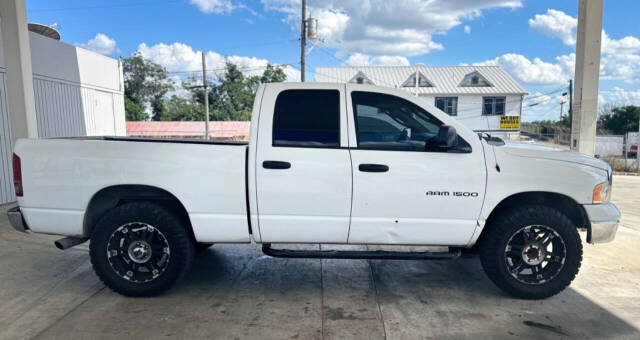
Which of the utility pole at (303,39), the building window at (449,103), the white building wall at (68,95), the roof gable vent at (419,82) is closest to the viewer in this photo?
the white building wall at (68,95)

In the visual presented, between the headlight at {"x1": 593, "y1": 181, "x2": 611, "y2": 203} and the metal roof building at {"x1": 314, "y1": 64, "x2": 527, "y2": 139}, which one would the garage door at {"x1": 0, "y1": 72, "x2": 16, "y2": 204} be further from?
the metal roof building at {"x1": 314, "y1": 64, "x2": 527, "y2": 139}

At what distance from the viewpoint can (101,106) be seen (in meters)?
12.2

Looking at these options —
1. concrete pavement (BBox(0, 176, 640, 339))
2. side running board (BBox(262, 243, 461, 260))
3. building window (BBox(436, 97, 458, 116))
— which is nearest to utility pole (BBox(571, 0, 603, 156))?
concrete pavement (BBox(0, 176, 640, 339))

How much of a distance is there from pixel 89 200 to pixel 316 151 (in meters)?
2.18

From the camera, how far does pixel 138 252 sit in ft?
12.8

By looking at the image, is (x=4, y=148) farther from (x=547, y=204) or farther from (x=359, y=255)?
(x=547, y=204)

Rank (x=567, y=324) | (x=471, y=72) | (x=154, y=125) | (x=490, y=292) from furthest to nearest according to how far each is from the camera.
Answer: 1. (x=154, y=125)
2. (x=471, y=72)
3. (x=490, y=292)
4. (x=567, y=324)

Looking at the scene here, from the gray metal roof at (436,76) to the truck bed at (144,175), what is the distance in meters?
33.6

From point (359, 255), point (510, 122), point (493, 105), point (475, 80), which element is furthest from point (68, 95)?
point (510, 122)

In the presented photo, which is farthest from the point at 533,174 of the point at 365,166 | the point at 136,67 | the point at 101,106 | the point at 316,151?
the point at 136,67

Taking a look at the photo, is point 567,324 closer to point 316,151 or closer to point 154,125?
point 316,151

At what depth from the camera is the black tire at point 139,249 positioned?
12.6 ft

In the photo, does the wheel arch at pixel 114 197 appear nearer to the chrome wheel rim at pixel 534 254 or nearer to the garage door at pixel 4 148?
the chrome wheel rim at pixel 534 254

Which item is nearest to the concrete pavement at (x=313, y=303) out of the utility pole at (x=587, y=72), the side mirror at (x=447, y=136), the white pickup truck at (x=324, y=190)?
the white pickup truck at (x=324, y=190)
